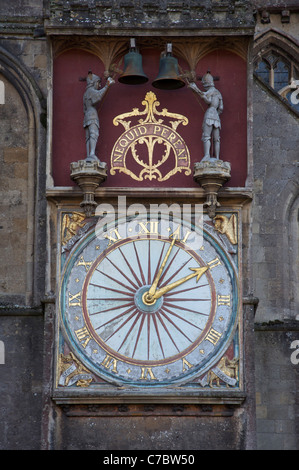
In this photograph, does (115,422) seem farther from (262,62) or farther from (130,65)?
(262,62)

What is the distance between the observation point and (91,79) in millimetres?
22141

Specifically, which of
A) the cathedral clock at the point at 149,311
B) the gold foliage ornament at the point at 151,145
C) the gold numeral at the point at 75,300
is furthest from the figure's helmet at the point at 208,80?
the gold numeral at the point at 75,300

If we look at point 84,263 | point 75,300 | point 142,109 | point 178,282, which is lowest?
point 75,300

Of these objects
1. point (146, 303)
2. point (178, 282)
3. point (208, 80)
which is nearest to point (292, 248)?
point (178, 282)

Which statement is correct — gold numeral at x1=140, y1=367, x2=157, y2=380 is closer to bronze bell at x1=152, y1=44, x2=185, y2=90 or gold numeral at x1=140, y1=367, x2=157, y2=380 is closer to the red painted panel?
the red painted panel

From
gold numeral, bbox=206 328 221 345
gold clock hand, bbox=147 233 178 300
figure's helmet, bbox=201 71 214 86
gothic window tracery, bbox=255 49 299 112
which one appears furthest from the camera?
gothic window tracery, bbox=255 49 299 112

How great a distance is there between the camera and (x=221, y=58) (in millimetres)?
22344

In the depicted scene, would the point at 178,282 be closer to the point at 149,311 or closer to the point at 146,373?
the point at 149,311

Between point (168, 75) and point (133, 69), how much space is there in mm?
402

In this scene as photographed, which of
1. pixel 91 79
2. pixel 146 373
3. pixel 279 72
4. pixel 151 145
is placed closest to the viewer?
pixel 146 373

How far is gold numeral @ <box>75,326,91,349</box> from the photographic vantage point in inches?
841

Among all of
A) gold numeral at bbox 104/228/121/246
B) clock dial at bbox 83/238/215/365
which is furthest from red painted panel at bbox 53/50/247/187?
clock dial at bbox 83/238/215/365

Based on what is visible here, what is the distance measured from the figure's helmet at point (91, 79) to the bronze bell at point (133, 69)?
267 millimetres

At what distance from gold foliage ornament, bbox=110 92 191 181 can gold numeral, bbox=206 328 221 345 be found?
6.09 feet
